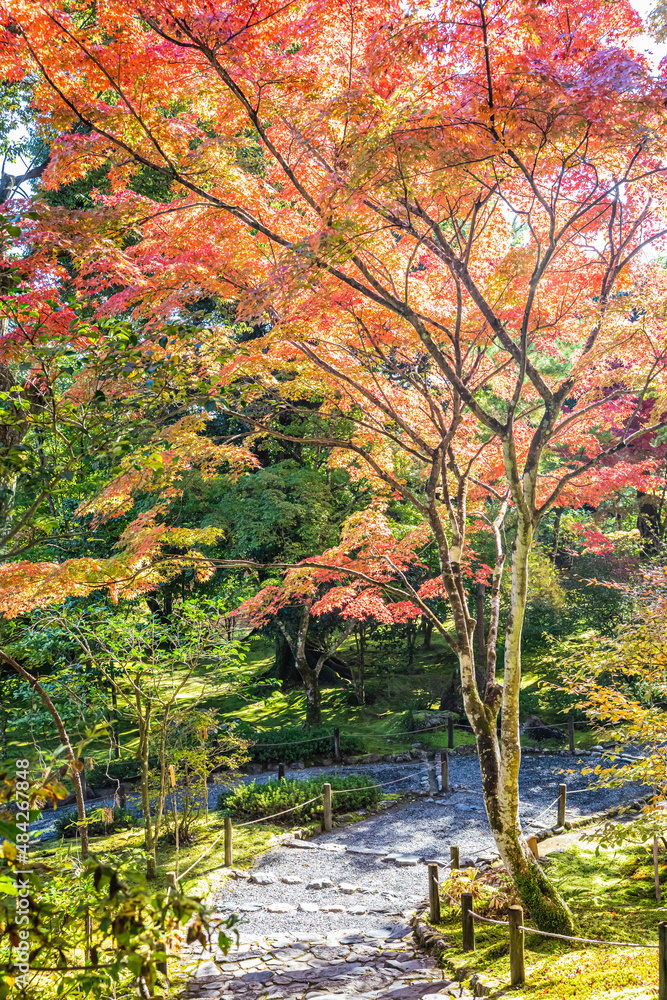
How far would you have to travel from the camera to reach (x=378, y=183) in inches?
186

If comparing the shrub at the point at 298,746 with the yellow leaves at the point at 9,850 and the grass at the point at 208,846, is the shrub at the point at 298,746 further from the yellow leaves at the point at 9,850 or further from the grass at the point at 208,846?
the yellow leaves at the point at 9,850

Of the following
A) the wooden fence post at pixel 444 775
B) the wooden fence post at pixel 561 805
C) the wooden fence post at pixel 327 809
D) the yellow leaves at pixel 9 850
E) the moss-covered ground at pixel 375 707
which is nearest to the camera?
the yellow leaves at pixel 9 850

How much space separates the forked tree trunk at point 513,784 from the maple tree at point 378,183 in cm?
2

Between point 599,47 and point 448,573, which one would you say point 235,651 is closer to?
point 448,573

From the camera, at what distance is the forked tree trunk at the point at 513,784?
522cm

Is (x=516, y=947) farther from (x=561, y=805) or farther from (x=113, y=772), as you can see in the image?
(x=113, y=772)

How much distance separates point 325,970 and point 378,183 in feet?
20.6

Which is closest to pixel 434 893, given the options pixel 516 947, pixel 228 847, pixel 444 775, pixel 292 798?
pixel 516 947

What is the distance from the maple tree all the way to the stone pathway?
1.15 metres

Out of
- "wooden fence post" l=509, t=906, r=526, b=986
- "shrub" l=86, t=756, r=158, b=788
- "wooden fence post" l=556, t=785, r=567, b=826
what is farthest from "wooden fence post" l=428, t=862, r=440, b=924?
"shrub" l=86, t=756, r=158, b=788

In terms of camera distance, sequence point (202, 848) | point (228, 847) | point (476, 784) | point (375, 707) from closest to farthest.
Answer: point (228, 847) < point (202, 848) < point (476, 784) < point (375, 707)

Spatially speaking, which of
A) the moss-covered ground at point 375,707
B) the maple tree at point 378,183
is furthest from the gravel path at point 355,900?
the moss-covered ground at point 375,707

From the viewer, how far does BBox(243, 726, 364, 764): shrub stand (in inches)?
532

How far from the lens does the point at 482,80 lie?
4457 mm
